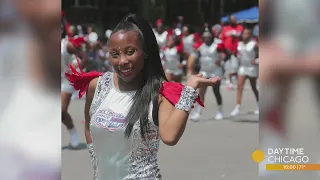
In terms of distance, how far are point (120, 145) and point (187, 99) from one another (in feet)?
1.17

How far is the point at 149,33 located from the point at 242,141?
599cm

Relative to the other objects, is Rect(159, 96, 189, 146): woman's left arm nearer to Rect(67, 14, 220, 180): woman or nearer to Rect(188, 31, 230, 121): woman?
Rect(67, 14, 220, 180): woman

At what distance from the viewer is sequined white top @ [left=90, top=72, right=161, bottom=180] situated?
2.53 metres

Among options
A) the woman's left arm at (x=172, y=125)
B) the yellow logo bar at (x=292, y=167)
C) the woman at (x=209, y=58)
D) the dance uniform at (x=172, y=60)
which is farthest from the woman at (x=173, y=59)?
the woman's left arm at (x=172, y=125)

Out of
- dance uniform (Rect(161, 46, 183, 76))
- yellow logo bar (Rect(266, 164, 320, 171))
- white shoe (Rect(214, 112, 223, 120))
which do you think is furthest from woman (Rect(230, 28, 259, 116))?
yellow logo bar (Rect(266, 164, 320, 171))

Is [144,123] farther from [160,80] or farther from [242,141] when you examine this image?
[242,141]

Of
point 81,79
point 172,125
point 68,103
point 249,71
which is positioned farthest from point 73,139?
point 172,125

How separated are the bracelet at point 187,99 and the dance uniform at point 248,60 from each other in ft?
27.9

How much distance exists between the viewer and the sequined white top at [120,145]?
8.29 feet

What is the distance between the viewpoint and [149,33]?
2566 mm

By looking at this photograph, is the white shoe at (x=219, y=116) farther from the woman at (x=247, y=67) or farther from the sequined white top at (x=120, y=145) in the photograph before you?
the sequined white top at (x=120, y=145)

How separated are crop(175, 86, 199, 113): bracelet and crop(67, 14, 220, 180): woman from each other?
59 mm

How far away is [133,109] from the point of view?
8.30 feet

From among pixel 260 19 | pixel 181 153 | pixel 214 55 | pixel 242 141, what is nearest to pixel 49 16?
pixel 260 19
